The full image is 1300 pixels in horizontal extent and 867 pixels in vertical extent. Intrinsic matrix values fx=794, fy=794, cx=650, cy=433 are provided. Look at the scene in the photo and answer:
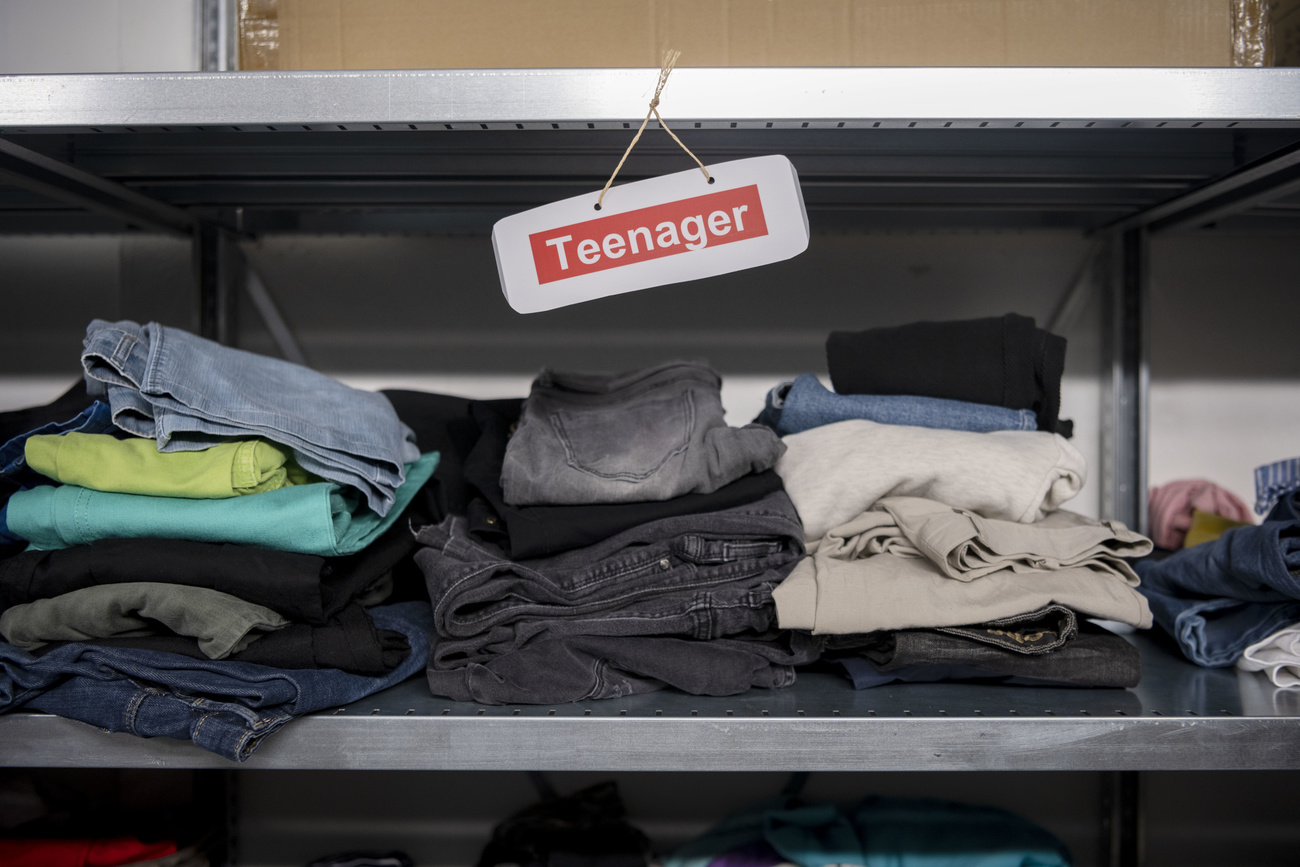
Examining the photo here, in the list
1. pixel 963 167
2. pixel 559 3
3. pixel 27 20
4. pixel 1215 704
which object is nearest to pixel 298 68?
A: pixel 559 3

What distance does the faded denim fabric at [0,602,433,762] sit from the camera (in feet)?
1.91

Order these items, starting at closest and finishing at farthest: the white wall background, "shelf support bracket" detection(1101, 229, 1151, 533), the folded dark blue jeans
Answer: the folded dark blue jeans → the white wall background → "shelf support bracket" detection(1101, 229, 1151, 533)

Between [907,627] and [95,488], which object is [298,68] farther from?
[907,627]

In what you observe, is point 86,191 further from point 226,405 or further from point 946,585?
point 946,585

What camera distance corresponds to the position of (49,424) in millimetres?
678

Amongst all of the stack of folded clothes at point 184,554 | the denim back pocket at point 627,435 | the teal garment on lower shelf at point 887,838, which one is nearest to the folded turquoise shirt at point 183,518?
the stack of folded clothes at point 184,554

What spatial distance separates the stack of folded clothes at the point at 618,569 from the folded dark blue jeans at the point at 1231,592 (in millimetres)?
390

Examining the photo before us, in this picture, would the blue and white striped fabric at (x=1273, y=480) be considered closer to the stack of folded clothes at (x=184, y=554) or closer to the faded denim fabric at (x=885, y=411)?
the faded denim fabric at (x=885, y=411)

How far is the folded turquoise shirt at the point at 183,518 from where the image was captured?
63 cm

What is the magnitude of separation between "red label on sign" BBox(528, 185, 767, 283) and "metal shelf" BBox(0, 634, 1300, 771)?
1.15ft

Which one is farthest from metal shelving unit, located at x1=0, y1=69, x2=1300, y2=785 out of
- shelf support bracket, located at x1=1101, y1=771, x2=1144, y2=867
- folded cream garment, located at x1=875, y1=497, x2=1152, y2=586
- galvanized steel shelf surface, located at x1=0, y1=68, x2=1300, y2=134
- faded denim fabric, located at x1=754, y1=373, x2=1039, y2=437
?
shelf support bracket, located at x1=1101, y1=771, x2=1144, y2=867


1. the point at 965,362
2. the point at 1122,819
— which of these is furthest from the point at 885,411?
the point at 1122,819

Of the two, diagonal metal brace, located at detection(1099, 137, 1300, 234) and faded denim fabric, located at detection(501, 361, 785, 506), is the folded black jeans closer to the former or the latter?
faded denim fabric, located at detection(501, 361, 785, 506)

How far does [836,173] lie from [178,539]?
714mm
